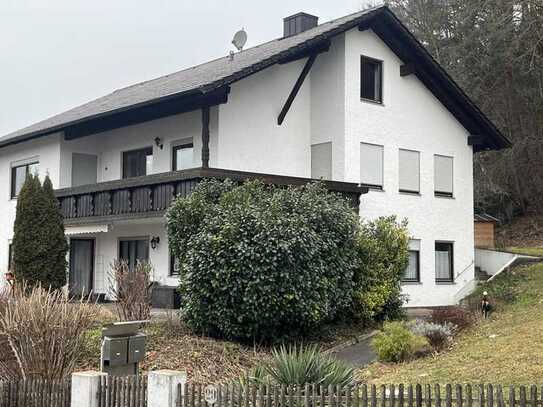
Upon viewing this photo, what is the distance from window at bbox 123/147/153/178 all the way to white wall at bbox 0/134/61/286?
274 cm

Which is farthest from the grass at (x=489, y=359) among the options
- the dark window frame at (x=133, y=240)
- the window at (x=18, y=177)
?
the window at (x=18, y=177)

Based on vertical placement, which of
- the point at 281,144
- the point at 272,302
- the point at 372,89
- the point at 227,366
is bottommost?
the point at 227,366

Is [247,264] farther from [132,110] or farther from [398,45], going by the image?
[398,45]

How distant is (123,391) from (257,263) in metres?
5.77

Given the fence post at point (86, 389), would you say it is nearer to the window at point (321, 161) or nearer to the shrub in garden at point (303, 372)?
the shrub in garden at point (303, 372)

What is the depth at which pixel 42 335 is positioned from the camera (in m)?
11.9

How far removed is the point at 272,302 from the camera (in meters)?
15.2

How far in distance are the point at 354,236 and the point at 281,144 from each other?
606cm

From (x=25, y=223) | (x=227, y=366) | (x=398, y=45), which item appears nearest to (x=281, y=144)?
(x=398, y=45)

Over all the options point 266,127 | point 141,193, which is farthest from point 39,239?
point 266,127

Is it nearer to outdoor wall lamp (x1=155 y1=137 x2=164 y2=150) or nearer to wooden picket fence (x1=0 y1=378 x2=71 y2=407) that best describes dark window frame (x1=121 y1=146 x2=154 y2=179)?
outdoor wall lamp (x1=155 y1=137 x2=164 y2=150)

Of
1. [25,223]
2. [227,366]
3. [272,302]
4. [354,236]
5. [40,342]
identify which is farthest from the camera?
[25,223]

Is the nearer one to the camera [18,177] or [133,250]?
[133,250]

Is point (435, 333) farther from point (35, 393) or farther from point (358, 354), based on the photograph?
point (35, 393)
